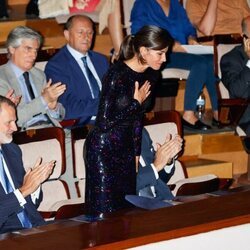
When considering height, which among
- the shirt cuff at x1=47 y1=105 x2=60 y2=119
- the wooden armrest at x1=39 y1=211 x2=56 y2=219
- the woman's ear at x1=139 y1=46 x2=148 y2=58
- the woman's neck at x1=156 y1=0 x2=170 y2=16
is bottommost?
the wooden armrest at x1=39 y1=211 x2=56 y2=219

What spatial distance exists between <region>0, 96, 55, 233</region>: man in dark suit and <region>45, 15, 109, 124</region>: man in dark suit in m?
1.44

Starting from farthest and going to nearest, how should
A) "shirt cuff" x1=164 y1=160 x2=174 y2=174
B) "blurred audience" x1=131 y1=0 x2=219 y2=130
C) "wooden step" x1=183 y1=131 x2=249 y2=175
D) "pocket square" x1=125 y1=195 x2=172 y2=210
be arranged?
1. "blurred audience" x1=131 y1=0 x2=219 y2=130
2. "wooden step" x1=183 y1=131 x2=249 y2=175
3. "shirt cuff" x1=164 y1=160 x2=174 y2=174
4. "pocket square" x1=125 y1=195 x2=172 y2=210

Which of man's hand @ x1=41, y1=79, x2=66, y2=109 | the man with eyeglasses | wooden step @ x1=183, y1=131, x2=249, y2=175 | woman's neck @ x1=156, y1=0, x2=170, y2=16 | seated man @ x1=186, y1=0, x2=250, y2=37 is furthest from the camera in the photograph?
Result: seated man @ x1=186, y1=0, x2=250, y2=37

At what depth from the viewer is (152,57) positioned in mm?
4508

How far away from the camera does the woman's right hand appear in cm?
444

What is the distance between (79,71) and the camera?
5969mm

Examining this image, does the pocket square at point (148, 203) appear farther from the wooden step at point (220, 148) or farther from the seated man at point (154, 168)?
the wooden step at point (220, 148)

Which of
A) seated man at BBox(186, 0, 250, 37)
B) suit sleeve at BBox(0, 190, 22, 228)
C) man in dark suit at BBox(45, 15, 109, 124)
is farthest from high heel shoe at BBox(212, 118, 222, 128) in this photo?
suit sleeve at BBox(0, 190, 22, 228)

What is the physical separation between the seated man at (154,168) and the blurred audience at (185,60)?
6.40 feet

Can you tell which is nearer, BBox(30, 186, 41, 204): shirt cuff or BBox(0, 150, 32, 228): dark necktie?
BBox(0, 150, 32, 228): dark necktie

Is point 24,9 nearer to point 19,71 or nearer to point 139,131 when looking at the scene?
point 19,71

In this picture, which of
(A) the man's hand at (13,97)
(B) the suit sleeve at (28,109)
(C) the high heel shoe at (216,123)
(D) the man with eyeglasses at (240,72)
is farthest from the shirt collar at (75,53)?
(C) the high heel shoe at (216,123)

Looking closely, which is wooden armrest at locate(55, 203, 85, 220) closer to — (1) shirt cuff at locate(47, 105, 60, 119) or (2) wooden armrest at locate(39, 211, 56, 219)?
(2) wooden armrest at locate(39, 211, 56, 219)

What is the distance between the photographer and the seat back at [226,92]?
6.48 meters
